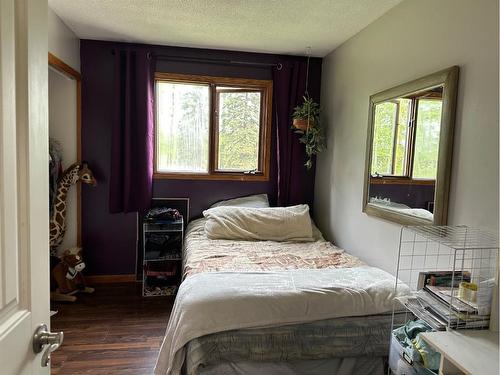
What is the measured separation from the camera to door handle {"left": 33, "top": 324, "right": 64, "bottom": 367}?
757mm

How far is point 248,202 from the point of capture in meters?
3.52

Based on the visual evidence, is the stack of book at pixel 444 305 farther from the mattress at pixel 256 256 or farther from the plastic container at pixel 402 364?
the mattress at pixel 256 256

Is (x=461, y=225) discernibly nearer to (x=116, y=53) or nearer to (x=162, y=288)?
(x=162, y=288)

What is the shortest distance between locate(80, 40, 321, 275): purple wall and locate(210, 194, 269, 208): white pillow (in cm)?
7

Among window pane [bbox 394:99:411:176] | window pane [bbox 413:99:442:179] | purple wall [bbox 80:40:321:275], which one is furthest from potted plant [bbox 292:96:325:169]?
window pane [bbox 413:99:442:179]

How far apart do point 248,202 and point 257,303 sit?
1.82 meters

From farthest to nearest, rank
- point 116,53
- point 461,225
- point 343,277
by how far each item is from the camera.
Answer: point 116,53 → point 343,277 → point 461,225

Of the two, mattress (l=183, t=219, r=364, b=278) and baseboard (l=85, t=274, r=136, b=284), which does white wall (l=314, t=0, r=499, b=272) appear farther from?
baseboard (l=85, t=274, r=136, b=284)

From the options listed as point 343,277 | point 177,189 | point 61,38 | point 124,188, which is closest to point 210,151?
point 177,189

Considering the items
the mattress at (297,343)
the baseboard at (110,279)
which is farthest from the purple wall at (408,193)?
the baseboard at (110,279)

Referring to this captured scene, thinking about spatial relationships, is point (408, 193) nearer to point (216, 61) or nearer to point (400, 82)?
point (400, 82)

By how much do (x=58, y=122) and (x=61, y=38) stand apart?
31.1 inches

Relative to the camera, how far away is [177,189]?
3.52 meters

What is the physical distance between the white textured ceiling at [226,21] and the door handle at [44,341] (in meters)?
2.28
